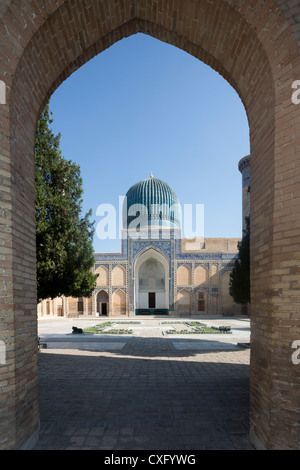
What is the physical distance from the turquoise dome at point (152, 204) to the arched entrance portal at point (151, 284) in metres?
3.83

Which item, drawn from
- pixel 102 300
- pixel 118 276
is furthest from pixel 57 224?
pixel 102 300

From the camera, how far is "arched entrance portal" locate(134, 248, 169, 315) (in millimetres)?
28281

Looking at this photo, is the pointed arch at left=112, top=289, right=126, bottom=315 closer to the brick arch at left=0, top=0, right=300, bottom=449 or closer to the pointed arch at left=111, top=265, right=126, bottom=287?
the pointed arch at left=111, top=265, right=126, bottom=287

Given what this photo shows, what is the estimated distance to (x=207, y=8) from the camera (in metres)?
3.31

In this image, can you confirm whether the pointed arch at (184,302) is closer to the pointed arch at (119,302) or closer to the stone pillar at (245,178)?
the pointed arch at (119,302)

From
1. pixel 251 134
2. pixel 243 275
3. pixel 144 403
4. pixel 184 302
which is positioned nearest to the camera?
pixel 251 134

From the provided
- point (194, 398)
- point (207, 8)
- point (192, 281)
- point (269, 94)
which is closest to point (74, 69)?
point (207, 8)

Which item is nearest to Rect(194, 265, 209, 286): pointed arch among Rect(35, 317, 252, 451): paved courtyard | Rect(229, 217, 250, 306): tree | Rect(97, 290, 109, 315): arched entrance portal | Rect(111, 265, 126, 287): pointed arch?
Rect(111, 265, 126, 287): pointed arch

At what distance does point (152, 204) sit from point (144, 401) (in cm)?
2618

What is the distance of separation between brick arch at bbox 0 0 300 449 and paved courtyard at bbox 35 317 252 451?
54 centimetres

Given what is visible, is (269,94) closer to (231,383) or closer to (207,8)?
(207,8)

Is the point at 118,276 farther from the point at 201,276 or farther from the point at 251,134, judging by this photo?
the point at 251,134

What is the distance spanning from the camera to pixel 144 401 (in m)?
4.48

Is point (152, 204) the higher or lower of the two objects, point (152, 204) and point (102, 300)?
the higher
